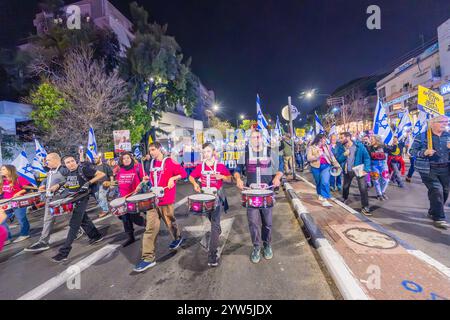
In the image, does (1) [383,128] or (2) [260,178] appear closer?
(2) [260,178]

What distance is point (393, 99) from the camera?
3341cm

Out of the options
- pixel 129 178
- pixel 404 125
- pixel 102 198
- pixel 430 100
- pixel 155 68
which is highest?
pixel 155 68

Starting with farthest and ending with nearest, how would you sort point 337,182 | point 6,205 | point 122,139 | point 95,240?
1. point 122,139
2. point 337,182
3. point 95,240
4. point 6,205

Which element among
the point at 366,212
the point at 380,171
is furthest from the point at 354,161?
the point at 380,171

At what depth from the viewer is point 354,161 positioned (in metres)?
6.25

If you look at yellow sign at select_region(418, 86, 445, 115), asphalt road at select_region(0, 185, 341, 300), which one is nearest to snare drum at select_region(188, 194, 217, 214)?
asphalt road at select_region(0, 185, 341, 300)

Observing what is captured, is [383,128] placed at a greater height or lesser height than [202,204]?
greater

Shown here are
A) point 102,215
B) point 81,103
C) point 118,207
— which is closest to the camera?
point 118,207

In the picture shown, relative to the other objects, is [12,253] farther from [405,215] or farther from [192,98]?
[192,98]

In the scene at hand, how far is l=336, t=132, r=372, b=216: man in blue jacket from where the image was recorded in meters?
5.88

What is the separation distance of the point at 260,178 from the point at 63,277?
3570 millimetres

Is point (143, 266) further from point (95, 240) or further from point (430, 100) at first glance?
point (430, 100)
